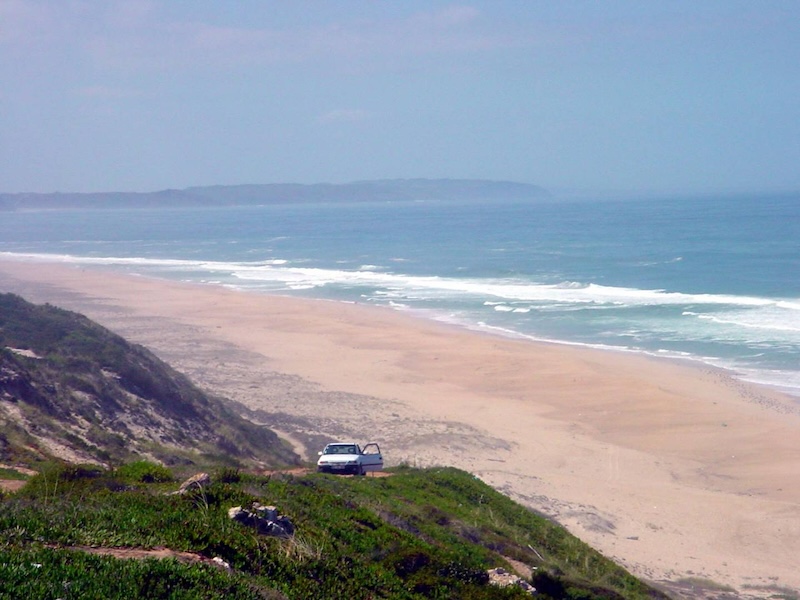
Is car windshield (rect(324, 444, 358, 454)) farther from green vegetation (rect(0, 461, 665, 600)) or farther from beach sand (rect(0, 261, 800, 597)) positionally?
beach sand (rect(0, 261, 800, 597))

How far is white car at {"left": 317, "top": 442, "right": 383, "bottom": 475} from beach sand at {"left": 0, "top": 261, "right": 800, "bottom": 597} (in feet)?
13.6

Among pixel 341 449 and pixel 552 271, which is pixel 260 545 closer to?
pixel 341 449

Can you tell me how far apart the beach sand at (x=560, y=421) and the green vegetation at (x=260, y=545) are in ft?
16.4

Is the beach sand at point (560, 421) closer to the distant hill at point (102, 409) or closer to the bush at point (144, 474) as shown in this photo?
the distant hill at point (102, 409)

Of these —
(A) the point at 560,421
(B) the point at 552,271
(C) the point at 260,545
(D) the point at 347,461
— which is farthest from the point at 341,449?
(B) the point at 552,271

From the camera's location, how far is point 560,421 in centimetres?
2641

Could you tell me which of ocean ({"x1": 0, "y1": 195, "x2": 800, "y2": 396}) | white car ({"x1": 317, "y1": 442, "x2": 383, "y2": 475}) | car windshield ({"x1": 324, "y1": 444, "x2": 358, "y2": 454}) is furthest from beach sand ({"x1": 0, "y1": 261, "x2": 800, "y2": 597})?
car windshield ({"x1": 324, "y1": 444, "x2": 358, "y2": 454})

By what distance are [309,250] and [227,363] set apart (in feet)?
187

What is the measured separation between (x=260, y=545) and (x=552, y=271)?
57677 mm

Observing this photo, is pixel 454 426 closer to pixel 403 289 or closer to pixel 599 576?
pixel 599 576

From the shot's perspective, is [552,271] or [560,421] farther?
[552,271]

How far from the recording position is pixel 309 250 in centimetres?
8962

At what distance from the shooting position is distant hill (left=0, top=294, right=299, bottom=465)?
16.4 m

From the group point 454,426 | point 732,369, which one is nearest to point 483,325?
point 732,369
